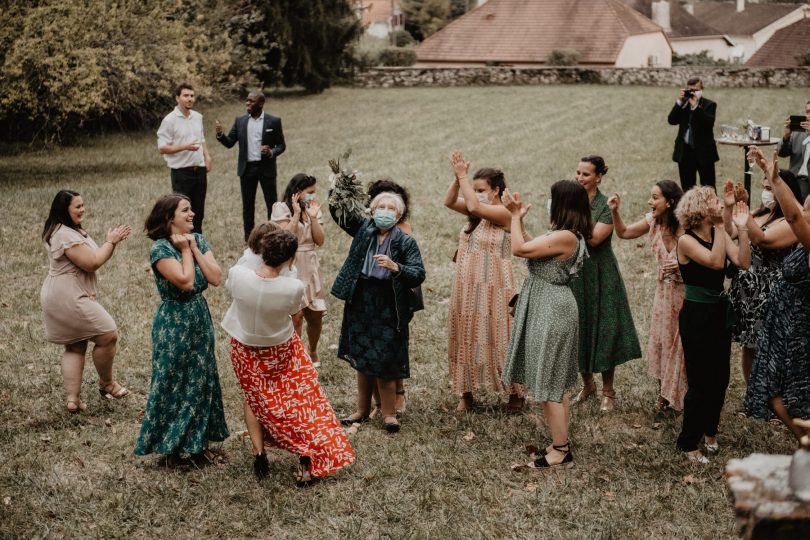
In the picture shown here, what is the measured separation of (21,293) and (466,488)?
22.5 feet

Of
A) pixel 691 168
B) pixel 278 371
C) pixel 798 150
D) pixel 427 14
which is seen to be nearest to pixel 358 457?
pixel 278 371

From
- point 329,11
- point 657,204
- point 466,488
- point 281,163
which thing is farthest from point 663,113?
point 466,488

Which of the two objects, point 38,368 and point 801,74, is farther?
point 801,74

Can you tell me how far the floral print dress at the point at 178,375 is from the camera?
593 centimetres

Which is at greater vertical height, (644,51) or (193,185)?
(644,51)

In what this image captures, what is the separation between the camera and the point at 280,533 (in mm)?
5289

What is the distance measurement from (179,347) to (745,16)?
295 feet

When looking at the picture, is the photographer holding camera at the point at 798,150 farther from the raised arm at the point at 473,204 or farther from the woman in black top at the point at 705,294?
the raised arm at the point at 473,204

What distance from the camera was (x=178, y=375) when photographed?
596 centimetres

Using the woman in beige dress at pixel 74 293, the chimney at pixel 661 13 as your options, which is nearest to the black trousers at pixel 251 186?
the woman in beige dress at pixel 74 293

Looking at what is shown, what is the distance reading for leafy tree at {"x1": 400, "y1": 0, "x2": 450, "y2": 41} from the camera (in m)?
68.4

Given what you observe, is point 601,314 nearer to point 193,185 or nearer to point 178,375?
point 178,375

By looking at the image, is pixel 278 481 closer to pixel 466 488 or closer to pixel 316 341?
pixel 466 488

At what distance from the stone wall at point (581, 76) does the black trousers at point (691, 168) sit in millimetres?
26565
